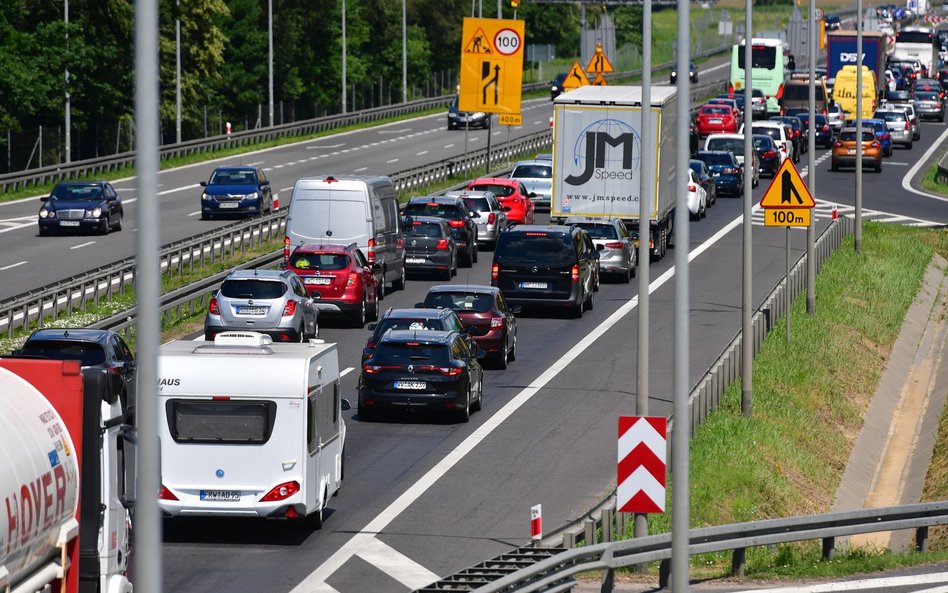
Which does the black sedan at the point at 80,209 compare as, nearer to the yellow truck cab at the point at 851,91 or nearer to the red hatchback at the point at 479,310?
the red hatchback at the point at 479,310

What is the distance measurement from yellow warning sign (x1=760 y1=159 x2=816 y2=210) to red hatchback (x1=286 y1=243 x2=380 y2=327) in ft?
27.9

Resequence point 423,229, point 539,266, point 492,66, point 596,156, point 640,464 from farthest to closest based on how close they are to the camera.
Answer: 1. point 492,66
2. point 423,229
3. point 596,156
4. point 539,266
5. point 640,464

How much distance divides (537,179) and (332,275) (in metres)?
23.4

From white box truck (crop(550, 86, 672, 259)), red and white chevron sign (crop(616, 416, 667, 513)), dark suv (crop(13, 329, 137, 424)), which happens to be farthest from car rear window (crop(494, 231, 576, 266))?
red and white chevron sign (crop(616, 416, 667, 513))

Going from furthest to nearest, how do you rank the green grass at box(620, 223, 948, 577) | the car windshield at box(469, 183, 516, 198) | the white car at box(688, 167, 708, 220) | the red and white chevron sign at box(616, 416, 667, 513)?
the white car at box(688, 167, 708, 220), the car windshield at box(469, 183, 516, 198), the green grass at box(620, 223, 948, 577), the red and white chevron sign at box(616, 416, 667, 513)

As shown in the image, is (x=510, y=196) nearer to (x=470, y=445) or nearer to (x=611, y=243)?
(x=611, y=243)

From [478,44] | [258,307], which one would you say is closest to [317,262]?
[258,307]

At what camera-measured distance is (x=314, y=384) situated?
21.6m

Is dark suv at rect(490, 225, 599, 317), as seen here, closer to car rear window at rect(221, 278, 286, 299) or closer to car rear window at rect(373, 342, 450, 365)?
car rear window at rect(221, 278, 286, 299)

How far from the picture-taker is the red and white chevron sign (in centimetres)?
1792

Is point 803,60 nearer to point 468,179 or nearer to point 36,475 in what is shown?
point 468,179

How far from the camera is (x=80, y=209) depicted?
2055 inches

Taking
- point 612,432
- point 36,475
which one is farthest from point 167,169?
point 36,475

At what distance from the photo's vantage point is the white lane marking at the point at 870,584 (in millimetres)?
20016
